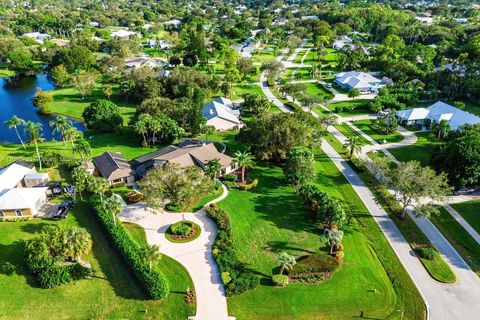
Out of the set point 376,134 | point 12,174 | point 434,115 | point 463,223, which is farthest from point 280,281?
point 434,115

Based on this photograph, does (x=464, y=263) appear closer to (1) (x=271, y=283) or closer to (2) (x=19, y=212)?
(1) (x=271, y=283)

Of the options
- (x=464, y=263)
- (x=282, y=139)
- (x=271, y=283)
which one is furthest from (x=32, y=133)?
(x=464, y=263)

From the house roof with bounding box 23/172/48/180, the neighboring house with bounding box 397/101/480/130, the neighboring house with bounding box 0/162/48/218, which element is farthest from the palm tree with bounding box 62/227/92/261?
the neighboring house with bounding box 397/101/480/130

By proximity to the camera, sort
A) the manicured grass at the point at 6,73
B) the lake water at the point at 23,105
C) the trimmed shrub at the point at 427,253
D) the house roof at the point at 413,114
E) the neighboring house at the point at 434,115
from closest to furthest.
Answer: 1. the trimmed shrub at the point at 427,253
2. the neighboring house at the point at 434,115
3. the lake water at the point at 23,105
4. the house roof at the point at 413,114
5. the manicured grass at the point at 6,73

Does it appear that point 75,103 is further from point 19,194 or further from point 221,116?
point 19,194

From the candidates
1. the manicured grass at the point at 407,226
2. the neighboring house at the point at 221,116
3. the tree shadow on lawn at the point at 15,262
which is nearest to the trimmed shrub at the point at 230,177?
the manicured grass at the point at 407,226

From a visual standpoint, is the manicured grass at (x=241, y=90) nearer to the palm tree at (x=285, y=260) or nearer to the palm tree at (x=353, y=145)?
the palm tree at (x=353, y=145)

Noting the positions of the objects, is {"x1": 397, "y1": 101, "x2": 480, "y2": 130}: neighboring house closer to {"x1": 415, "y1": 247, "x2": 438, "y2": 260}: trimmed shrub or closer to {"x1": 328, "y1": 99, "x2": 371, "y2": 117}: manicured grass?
{"x1": 328, "y1": 99, "x2": 371, "y2": 117}: manicured grass
